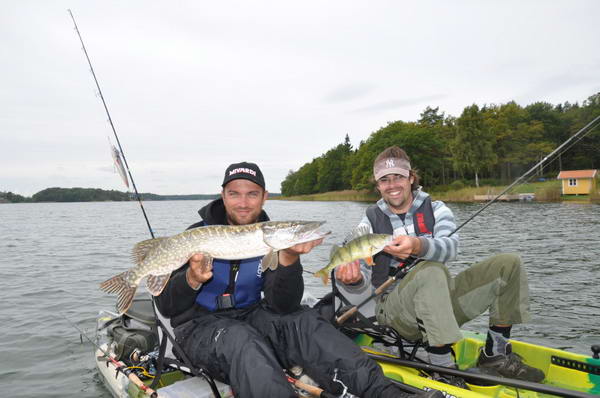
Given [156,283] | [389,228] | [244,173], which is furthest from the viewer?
[389,228]

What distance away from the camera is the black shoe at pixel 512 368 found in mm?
3463

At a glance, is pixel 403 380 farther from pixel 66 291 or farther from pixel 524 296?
pixel 66 291

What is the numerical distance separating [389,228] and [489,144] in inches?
2246

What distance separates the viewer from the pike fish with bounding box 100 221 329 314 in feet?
10.1

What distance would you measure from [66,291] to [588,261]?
1402 cm

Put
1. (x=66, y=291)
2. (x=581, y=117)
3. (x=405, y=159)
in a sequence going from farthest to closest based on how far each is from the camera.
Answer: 1. (x=581, y=117)
2. (x=66, y=291)
3. (x=405, y=159)

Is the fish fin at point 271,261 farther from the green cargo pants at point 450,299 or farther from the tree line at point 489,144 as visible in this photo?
the tree line at point 489,144

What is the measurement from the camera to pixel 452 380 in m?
3.21

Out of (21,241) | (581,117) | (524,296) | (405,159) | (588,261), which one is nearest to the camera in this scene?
(524,296)

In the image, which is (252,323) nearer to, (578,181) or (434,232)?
(434,232)

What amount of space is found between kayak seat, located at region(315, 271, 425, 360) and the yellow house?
43141mm

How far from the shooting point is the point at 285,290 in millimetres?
3297

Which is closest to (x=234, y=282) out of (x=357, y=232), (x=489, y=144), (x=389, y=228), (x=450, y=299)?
(x=357, y=232)

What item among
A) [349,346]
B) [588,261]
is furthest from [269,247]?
[588,261]
